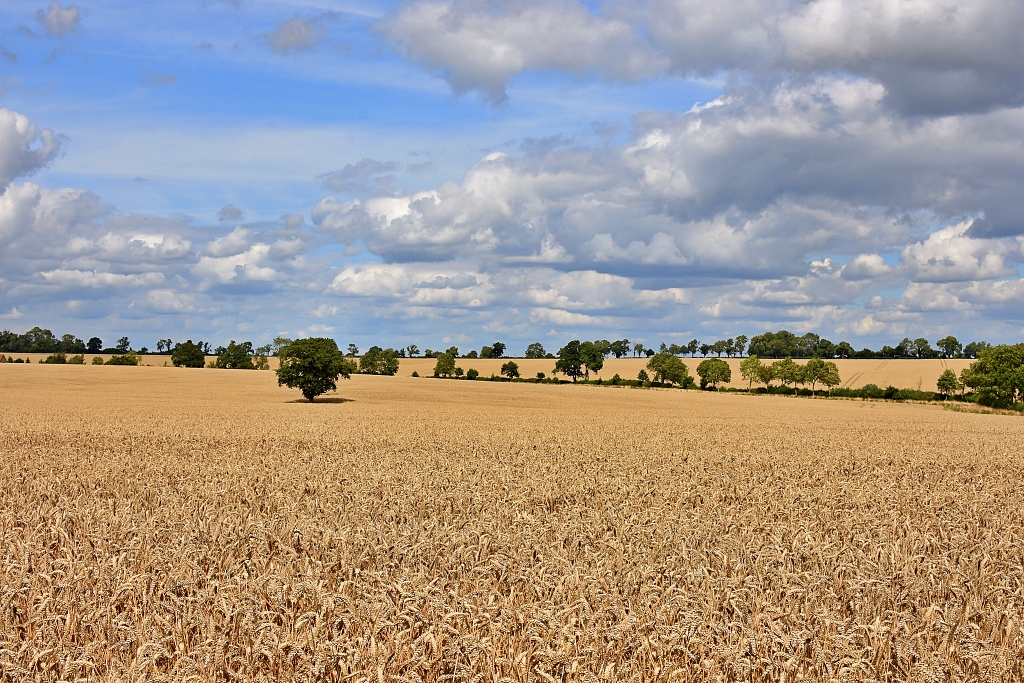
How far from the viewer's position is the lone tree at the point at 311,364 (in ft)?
198

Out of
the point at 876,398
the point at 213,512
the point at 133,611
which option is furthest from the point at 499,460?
the point at 876,398

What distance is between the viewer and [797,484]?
17.1m

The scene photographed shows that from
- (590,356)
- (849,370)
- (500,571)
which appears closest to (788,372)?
(590,356)

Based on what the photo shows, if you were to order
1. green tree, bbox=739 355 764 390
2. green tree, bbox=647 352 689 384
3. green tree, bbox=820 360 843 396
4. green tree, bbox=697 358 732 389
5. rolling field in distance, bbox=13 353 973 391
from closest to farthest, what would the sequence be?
green tree, bbox=820 360 843 396 → green tree, bbox=647 352 689 384 → green tree, bbox=697 358 732 389 → green tree, bbox=739 355 764 390 → rolling field in distance, bbox=13 353 973 391

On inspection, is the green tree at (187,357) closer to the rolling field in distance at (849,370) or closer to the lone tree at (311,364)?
the rolling field in distance at (849,370)

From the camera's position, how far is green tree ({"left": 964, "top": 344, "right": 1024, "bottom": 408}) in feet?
250

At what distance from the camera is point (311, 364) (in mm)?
60469

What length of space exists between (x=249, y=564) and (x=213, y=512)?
3.64m

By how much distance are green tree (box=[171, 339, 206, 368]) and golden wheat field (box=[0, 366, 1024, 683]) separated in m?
129

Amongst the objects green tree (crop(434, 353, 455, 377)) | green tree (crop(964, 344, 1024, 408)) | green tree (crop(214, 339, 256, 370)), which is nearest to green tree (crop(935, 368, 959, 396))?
green tree (crop(964, 344, 1024, 408))

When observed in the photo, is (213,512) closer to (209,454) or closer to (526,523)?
(526,523)

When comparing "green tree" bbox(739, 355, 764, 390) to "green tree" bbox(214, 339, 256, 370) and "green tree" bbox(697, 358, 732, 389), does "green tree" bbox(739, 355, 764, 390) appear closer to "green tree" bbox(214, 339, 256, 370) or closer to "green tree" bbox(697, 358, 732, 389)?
"green tree" bbox(697, 358, 732, 389)

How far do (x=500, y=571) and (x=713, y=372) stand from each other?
124371 millimetres

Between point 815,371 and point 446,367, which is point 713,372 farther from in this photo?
point 446,367
